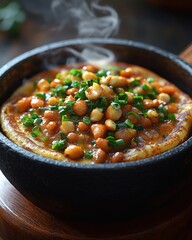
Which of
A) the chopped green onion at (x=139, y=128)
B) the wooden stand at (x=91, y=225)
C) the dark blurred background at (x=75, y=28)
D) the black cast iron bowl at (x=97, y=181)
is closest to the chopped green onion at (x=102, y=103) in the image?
the chopped green onion at (x=139, y=128)

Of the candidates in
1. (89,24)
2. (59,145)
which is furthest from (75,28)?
(59,145)

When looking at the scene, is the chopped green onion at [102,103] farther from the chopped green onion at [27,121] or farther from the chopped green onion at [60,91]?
the chopped green onion at [27,121]

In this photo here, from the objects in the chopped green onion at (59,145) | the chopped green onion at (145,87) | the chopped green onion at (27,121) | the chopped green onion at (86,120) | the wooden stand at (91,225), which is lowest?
the wooden stand at (91,225)

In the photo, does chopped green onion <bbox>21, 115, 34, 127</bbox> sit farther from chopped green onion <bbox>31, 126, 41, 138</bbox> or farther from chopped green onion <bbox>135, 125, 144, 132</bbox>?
chopped green onion <bbox>135, 125, 144, 132</bbox>

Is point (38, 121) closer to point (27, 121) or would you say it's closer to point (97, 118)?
point (27, 121)

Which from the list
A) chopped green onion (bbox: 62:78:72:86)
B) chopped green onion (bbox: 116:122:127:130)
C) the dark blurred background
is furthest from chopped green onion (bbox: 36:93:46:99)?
the dark blurred background

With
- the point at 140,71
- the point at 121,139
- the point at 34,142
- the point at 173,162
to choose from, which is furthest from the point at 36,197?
the point at 140,71
